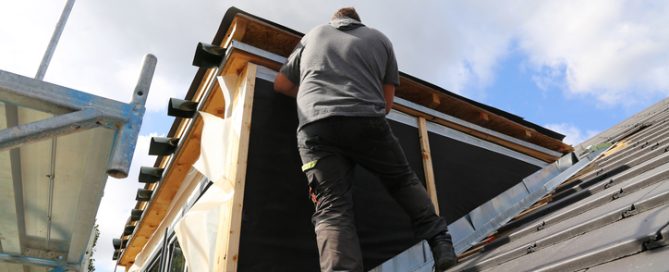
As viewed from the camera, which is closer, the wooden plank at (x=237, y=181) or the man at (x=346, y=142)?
the man at (x=346, y=142)

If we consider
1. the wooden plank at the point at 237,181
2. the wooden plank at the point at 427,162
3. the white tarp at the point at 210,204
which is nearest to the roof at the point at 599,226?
the wooden plank at the point at 427,162

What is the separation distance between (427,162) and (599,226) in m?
2.35

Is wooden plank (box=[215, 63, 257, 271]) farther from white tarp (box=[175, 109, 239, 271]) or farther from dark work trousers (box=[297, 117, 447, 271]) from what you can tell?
dark work trousers (box=[297, 117, 447, 271])

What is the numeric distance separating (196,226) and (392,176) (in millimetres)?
1509

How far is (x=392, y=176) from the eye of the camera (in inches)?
97.7

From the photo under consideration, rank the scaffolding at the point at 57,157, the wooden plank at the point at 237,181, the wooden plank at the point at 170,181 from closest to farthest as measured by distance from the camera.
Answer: the scaffolding at the point at 57,157 < the wooden plank at the point at 237,181 < the wooden plank at the point at 170,181

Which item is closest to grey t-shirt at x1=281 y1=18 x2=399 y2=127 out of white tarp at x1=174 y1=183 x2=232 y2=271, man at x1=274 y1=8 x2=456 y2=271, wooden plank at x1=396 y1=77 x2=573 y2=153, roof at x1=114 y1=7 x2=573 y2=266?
man at x1=274 y1=8 x2=456 y2=271

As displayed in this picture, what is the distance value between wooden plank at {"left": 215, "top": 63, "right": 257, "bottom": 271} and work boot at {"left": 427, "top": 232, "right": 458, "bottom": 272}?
1.17m

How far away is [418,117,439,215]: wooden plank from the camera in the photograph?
390 centimetres

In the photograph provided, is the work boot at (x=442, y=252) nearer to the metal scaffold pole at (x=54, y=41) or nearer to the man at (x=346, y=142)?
the man at (x=346, y=142)

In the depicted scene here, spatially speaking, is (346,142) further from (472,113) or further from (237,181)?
(472,113)

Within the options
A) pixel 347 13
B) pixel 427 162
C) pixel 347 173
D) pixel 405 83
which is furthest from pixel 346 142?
pixel 405 83

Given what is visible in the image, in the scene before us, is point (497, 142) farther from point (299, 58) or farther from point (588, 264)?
point (588, 264)

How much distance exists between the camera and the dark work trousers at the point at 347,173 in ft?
6.88
